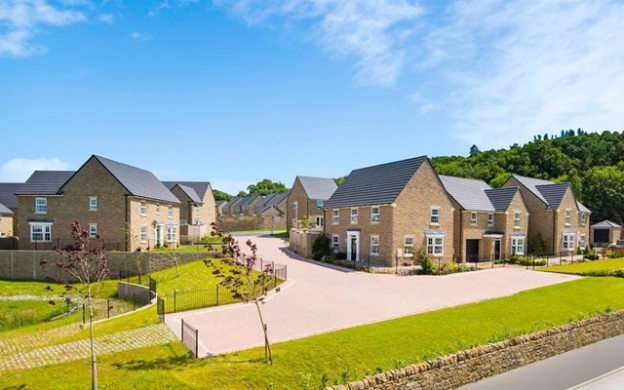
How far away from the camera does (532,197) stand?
4616 centimetres

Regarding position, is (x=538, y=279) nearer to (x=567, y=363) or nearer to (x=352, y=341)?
(x=567, y=363)

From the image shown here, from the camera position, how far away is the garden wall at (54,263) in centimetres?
3562

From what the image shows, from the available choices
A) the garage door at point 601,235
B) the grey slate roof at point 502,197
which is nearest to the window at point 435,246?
the grey slate roof at point 502,197

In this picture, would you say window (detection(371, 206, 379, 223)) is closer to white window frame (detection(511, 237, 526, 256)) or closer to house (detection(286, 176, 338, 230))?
white window frame (detection(511, 237, 526, 256))

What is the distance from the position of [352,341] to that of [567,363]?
8953mm

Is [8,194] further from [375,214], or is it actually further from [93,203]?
[375,214]

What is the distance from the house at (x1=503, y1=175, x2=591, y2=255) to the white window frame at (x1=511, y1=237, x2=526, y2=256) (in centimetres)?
281

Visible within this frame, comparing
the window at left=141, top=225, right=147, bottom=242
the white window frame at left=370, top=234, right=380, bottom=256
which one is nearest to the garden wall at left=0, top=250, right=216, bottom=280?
the window at left=141, top=225, right=147, bottom=242

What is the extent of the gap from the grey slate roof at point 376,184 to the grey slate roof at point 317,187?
776 inches

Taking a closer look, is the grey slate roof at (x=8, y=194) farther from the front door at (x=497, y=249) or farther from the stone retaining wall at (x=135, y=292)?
the front door at (x=497, y=249)

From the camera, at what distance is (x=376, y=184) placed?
1492 inches

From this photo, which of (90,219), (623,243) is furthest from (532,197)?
(90,219)

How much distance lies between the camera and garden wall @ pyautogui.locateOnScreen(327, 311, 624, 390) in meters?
12.0

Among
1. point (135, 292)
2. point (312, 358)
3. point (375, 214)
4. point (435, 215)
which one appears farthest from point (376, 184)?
point (312, 358)
